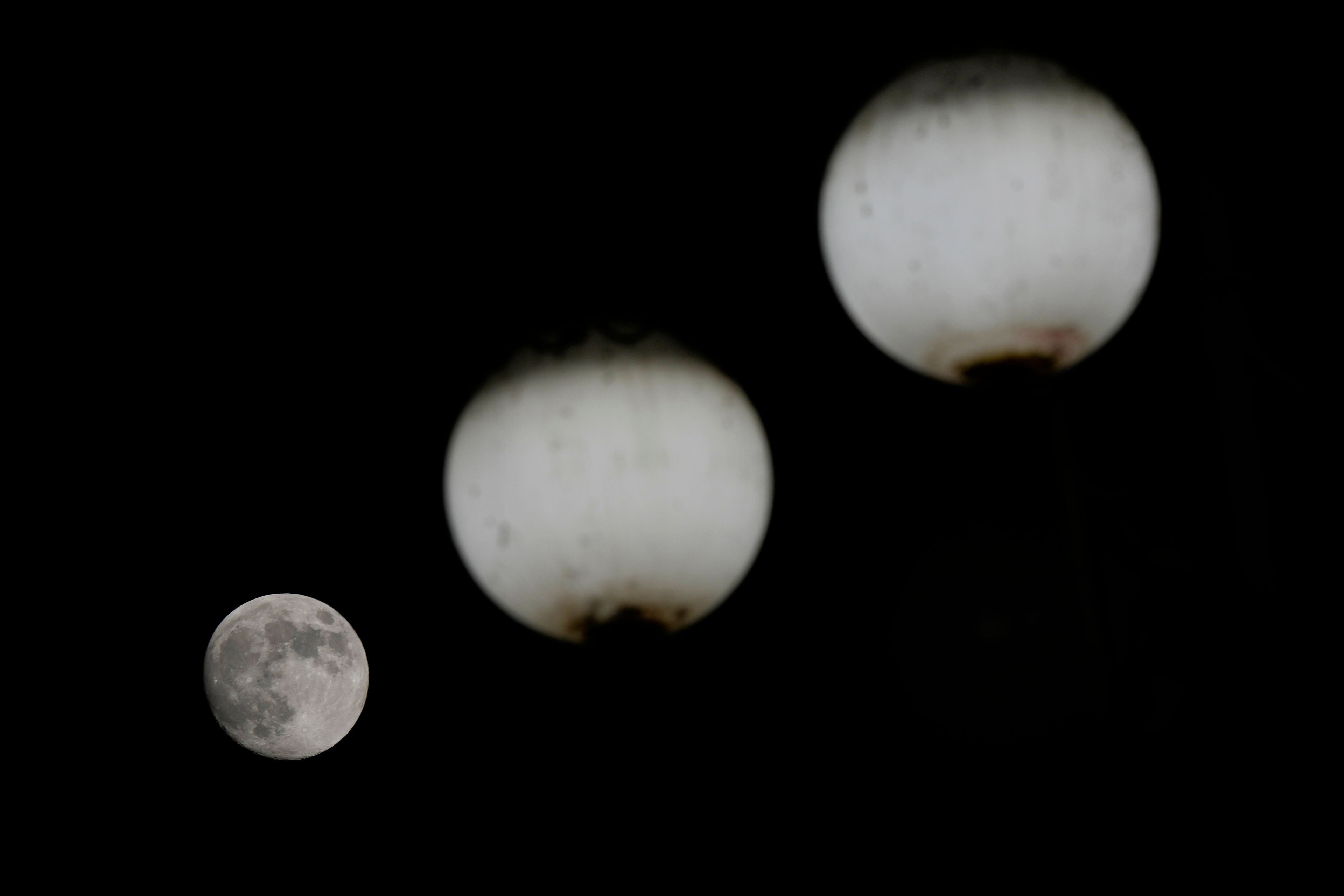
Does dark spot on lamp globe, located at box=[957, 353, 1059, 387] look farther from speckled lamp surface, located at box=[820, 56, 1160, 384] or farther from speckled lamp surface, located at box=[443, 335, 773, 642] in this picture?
speckled lamp surface, located at box=[443, 335, 773, 642]

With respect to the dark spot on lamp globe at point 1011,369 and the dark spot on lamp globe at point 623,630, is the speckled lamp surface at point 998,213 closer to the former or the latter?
the dark spot on lamp globe at point 1011,369

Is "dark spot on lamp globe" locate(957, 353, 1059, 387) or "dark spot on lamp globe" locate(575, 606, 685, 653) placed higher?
"dark spot on lamp globe" locate(957, 353, 1059, 387)

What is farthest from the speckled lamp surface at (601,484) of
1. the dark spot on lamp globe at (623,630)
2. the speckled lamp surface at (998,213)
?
the speckled lamp surface at (998,213)

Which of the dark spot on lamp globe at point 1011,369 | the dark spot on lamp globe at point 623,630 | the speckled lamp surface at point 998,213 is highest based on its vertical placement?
the speckled lamp surface at point 998,213

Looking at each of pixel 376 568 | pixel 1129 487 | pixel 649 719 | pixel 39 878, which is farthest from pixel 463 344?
pixel 39 878

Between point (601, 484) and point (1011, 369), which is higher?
point (1011, 369)

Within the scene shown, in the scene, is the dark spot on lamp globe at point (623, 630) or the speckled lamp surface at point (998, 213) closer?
the speckled lamp surface at point (998, 213)

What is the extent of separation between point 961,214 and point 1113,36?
5.41 feet

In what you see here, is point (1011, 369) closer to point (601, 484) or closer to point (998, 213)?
→ point (998, 213)

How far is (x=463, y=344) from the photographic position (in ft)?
9.55

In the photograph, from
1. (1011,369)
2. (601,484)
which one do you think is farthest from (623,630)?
(1011,369)

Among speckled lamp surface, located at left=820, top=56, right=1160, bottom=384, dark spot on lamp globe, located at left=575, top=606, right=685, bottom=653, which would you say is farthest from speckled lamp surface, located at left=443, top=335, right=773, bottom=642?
speckled lamp surface, located at left=820, top=56, right=1160, bottom=384

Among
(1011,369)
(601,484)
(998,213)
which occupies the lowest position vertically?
(601,484)

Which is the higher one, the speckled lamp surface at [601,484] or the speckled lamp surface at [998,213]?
the speckled lamp surface at [998,213]
